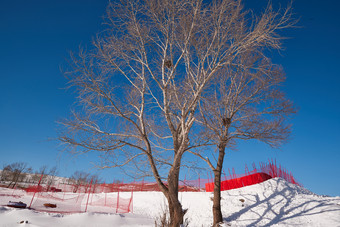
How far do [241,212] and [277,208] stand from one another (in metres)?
2.03

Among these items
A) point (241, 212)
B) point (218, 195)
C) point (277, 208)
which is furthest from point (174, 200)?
point (277, 208)

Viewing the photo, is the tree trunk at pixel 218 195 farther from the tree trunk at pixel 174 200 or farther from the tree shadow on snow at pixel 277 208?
the tree trunk at pixel 174 200

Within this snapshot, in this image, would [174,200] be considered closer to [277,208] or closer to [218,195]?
[218,195]

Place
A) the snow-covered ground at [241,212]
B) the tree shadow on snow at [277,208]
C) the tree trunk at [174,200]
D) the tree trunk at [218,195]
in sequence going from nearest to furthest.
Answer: the tree trunk at [174,200] → the snow-covered ground at [241,212] → the tree trunk at [218,195] → the tree shadow on snow at [277,208]

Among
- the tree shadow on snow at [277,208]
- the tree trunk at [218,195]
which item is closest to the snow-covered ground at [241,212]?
the tree shadow on snow at [277,208]

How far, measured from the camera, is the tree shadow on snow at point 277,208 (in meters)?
11.3

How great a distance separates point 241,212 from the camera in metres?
12.6

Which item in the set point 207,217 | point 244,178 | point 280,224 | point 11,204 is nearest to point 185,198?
point 207,217

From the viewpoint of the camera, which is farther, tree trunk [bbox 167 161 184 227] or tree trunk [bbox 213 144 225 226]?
tree trunk [bbox 213 144 225 226]

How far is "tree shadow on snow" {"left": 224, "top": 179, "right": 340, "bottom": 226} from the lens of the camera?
11289 millimetres

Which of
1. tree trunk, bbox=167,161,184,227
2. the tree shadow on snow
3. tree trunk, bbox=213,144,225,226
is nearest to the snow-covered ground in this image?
the tree shadow on snow

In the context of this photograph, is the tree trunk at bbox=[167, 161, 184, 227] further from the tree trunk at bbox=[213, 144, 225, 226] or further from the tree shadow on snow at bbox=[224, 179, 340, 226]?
the tree shadow on snow at bbox=[224, 179, 340, 226]

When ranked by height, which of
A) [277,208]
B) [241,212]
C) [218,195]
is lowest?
[241,212]

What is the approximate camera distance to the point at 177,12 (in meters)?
6.84
